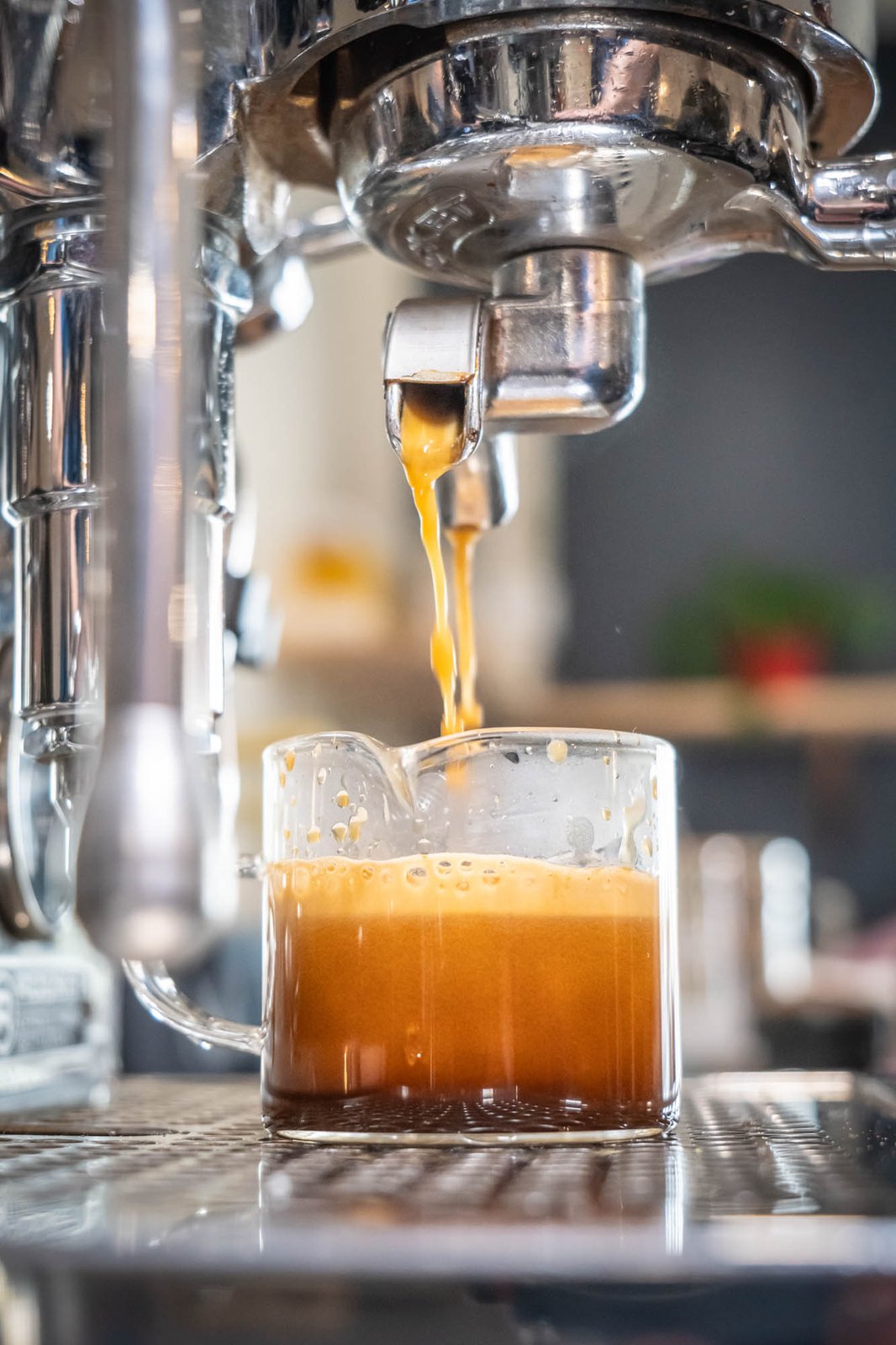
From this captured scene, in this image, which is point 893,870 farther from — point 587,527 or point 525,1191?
point 525,1191

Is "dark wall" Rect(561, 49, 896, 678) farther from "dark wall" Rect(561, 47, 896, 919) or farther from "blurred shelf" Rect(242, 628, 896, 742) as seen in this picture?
"blurred shelf" Rect(242, 628, 896, 742)

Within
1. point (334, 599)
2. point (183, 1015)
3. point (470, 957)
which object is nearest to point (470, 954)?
point (470, 957)

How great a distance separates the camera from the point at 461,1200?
325 mm

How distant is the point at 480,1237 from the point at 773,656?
1892 mm

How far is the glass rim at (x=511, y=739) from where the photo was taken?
1.45ft

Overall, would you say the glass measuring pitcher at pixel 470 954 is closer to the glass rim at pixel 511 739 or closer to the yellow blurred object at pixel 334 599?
the glass rim at pixel 511 739

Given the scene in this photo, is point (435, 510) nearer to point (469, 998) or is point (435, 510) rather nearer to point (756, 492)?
point (469, 998)

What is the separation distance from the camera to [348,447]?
240 centimetres

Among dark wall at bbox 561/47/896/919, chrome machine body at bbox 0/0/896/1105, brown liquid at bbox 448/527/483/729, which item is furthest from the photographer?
dark wall at bbox 561/47/896/919

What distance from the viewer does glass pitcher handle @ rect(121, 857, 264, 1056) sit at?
48 centimetres

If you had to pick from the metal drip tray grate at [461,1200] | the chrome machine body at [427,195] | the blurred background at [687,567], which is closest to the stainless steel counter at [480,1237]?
the metal drip tray grate at [461,1200]

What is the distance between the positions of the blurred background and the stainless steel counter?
1.60 meters

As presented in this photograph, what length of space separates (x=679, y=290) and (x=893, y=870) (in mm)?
902

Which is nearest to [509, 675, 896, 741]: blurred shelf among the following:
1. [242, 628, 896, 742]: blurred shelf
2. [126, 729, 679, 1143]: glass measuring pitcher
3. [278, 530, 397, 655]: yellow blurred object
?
[242, 628, 896, 742]: blurred shelf
